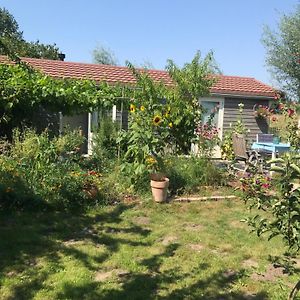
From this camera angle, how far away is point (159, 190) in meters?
6.71

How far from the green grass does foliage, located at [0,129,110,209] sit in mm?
298

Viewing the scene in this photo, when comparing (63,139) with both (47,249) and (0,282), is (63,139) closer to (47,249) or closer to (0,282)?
(47,249)

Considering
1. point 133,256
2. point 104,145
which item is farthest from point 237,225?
point 104,145

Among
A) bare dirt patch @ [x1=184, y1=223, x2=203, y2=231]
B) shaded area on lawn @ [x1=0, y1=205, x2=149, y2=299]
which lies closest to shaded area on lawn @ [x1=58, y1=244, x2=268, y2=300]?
shaded area on lawn @ [x1=0, y1=205, x2=149, y2=299]

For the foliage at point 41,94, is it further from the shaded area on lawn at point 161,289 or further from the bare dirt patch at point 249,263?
the bare dirt patch at point 249,263

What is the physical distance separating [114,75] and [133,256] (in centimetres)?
1024

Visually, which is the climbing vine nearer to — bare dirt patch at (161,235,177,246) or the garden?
the garden

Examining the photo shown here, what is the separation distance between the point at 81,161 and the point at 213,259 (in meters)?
5.02

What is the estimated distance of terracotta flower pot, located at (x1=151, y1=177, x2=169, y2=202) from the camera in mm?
6703

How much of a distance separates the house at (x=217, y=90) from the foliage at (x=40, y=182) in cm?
560

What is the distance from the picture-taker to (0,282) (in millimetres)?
3564

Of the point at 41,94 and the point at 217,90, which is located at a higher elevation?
the point at 217,90

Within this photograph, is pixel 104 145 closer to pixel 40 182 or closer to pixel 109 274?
pixel 40 182

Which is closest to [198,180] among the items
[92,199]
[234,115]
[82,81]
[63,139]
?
[92,199]
